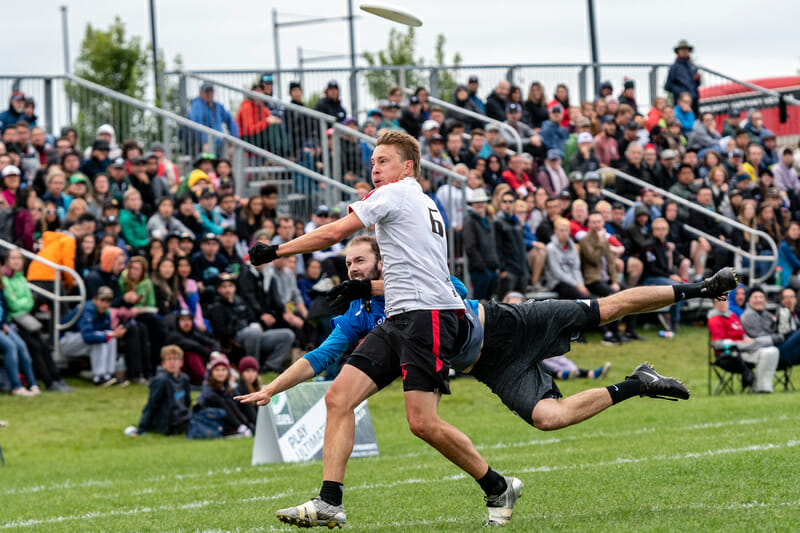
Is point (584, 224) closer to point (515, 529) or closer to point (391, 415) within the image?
point (391, 415)

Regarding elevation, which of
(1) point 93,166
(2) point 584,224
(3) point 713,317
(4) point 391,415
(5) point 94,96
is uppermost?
(5) point 94,96

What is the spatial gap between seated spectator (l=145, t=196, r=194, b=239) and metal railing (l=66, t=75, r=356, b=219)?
2.22 meters

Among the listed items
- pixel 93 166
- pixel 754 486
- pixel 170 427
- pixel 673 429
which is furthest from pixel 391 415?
pixel 754 486

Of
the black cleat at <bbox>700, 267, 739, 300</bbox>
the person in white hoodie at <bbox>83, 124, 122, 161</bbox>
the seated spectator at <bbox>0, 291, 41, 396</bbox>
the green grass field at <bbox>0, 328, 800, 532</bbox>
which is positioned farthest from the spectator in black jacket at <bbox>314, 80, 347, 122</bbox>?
the black cleat at <bbox>700, 267, 739, 300</bbox>

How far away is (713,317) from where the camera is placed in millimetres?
15930

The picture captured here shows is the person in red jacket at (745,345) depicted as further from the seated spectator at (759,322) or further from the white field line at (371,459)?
the white field line at (371,459)

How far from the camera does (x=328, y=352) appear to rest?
6.99m

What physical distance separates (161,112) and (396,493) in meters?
11.7

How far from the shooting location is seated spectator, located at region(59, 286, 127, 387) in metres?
15.1

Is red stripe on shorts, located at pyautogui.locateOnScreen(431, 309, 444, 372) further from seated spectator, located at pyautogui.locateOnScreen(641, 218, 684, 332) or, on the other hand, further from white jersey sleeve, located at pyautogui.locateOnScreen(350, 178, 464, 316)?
seated spectator, located at pyautogui.locateOnScreen(641, 218, 684, 332)

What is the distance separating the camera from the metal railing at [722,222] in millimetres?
20312

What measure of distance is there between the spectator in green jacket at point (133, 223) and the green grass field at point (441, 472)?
219 cm

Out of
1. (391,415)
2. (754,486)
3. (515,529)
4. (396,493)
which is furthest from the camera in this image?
(391,415)

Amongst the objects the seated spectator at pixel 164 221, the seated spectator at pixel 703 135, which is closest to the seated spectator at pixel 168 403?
the seated spectator at pixel 164 221
